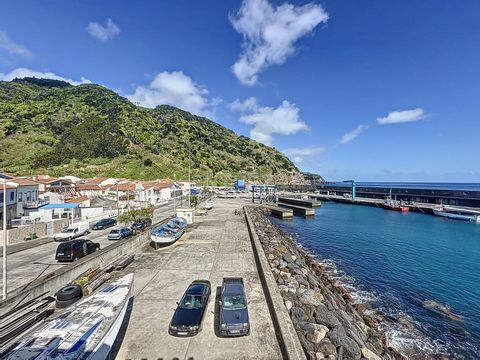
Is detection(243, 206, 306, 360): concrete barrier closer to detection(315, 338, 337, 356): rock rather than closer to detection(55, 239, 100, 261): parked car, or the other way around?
detection(315, 338, 337, 356): rock

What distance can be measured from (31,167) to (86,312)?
328 ft

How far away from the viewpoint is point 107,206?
1767 inches

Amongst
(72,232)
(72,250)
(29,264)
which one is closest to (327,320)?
(72,250)

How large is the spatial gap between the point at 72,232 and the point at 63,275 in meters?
14.3

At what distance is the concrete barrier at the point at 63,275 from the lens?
40.5 ft

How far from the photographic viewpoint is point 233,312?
35.8 feet

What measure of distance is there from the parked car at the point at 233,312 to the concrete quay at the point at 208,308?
18.6 inches

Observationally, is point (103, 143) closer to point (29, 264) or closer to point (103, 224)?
point (103, 224)

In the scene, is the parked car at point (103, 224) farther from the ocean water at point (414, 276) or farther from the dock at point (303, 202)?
the dock at point (303, 202)

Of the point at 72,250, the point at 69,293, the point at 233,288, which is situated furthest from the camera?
the point at 72,250

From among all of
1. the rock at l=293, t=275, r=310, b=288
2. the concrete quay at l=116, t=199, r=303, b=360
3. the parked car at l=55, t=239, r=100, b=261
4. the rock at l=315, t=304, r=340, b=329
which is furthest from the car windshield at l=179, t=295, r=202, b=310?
the parked car at l=55, t=239, r=100, b=261

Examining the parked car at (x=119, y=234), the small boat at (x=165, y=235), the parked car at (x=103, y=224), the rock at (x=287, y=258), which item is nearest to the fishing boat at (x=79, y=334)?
the small boat at (x=165, y=235)

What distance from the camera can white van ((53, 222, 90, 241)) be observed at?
2650 centimetres

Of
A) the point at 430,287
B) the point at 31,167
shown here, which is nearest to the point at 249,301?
the point at 430,287
